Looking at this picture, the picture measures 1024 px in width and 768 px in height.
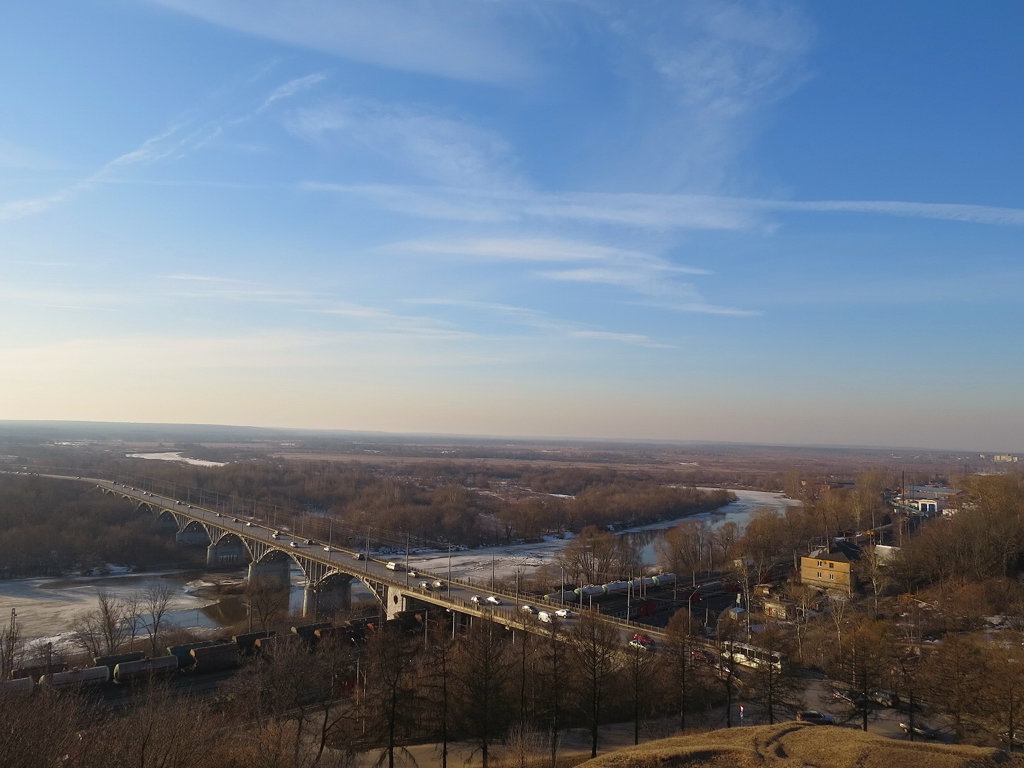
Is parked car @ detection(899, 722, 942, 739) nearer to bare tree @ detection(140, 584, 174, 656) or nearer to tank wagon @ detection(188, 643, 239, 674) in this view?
tank wagon @ detection(188, 643, 239, 674)

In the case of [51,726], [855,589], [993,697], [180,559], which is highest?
[51,726]

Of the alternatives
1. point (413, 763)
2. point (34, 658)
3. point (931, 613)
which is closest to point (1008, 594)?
point (931, 613)

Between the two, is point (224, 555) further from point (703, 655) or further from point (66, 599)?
point (703, 655)

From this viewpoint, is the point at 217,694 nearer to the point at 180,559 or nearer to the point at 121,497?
the point at 180,559

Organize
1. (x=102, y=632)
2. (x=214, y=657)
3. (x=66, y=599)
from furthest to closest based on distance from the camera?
(x=66, y=599)
(x=102, y=632)
(x=214, y=657)

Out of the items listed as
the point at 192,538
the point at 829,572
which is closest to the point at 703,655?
the point at 829,572

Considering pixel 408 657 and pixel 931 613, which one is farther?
pixel 931 613
